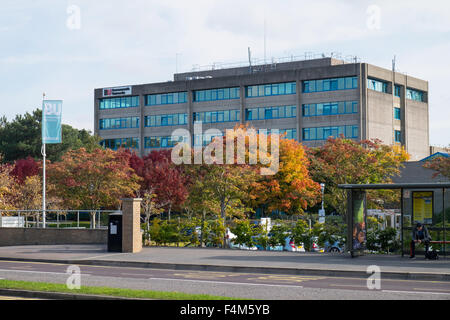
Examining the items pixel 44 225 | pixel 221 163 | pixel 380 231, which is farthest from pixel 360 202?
pixel 44 225

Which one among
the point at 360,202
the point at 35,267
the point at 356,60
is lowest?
the point at 35,267

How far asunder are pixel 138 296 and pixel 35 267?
10.1m

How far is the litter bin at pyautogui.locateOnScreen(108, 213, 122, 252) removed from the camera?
26.8 metres

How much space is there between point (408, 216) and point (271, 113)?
58.5m

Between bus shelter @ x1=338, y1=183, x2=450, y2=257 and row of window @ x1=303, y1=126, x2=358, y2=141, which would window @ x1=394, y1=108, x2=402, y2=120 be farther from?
bus shelter @ x1=338, y1=183, x2=450, y2=257

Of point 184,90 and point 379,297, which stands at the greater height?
point 184,90

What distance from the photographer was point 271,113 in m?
82.3

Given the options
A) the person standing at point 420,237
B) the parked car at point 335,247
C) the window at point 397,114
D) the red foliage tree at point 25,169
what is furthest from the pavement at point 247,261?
the window at point 397,114

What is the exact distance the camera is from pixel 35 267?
22062 millimetres

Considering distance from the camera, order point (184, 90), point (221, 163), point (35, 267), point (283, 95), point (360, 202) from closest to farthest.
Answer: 1. point (35, 267)
2. point (360, 202)
3. point (221, 163)
4. point (283, 95)
5. point (184, 90)

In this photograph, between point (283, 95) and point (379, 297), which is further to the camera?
point (283, 95)

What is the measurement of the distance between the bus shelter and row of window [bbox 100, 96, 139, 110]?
7208 centimetres
